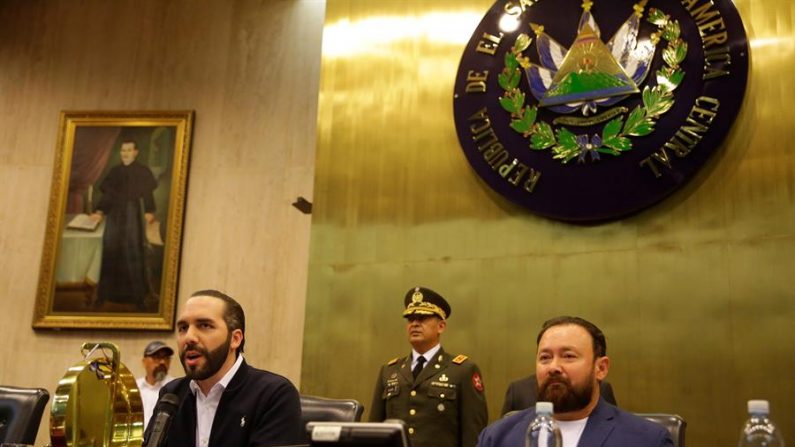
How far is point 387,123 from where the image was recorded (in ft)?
18.9

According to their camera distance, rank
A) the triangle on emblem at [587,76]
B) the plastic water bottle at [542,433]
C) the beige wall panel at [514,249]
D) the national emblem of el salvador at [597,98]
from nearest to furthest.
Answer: the plastic water bottle at [542,433]
the beige wall panel at [514,249]
the national emblem of el salvador at [597,98]
the triangle on emblem at [587,76]

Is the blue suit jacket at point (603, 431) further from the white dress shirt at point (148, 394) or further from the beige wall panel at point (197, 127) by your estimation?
the beige wall panel at point (197, 127)

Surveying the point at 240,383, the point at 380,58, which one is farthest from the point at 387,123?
the point at 240,383

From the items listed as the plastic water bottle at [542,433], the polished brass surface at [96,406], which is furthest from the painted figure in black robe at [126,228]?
the plastic water bottle at [542,433]

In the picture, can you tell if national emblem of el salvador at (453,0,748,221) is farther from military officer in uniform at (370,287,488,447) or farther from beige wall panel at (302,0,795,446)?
military officer in uniform at (370,287,488,447)

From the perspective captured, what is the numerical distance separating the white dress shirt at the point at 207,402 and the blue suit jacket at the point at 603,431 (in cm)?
95

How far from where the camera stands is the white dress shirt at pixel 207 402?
2934 mm

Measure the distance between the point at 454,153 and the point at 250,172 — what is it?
2.98 meters

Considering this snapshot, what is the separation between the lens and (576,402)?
2.65 m

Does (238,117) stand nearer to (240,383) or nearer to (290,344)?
(290,344)

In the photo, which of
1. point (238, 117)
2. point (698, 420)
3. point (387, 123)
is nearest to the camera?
point (698, 420)

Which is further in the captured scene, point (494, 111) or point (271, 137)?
point (271, 137)

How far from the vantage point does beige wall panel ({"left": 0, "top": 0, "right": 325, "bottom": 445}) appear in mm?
7656

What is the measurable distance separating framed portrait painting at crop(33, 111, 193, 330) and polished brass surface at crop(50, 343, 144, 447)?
524 centimetres
